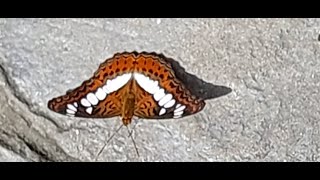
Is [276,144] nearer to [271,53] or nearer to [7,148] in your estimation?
[271,53]

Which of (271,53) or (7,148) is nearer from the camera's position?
(7,148)

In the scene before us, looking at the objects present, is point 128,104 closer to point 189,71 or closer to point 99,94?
point 99,94

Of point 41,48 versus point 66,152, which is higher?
point 41,48

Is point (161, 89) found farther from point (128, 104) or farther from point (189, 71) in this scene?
point (189, 71)

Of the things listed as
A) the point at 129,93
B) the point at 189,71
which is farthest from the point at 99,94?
the point at 189,71

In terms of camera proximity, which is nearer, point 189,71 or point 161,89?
point 161,89

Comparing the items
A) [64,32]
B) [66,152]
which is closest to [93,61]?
[64,32]
